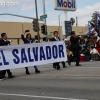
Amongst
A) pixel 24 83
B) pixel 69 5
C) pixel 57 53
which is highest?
pixel 69 5

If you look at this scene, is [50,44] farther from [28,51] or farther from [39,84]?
[39,84]

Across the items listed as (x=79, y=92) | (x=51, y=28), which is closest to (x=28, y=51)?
(x=79, y=92)

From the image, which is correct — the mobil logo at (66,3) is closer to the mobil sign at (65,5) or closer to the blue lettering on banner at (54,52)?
the mobil sign at (65,5)

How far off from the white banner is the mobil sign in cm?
2371

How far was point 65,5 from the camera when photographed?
3997 centimetres

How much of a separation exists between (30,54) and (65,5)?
87.5ft

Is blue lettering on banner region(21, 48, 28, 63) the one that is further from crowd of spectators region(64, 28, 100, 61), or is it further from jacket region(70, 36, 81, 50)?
crowd of spectators region(64, 28, 100, 61)

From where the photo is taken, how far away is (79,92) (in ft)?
28.9

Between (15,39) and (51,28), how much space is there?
10.8 meters

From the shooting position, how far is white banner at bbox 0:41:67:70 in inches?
525

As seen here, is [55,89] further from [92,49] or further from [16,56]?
[92,49]

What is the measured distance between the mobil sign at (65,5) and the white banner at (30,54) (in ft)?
77.8

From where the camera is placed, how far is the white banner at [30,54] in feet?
43.8

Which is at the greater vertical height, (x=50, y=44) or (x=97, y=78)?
(x=50, y=44)
